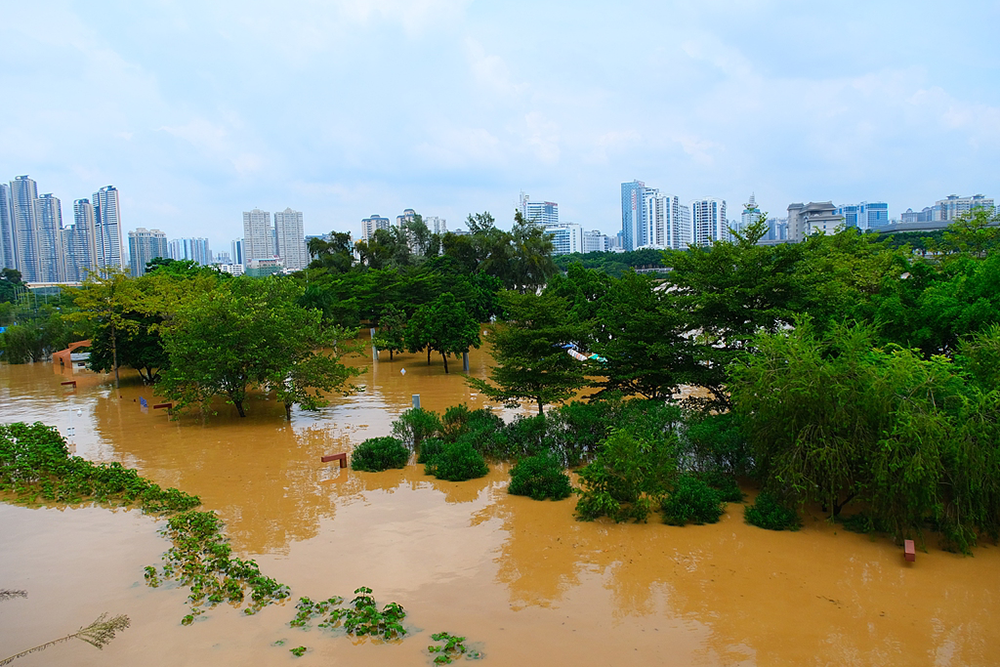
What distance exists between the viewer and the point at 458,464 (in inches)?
505

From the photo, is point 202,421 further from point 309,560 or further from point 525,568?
point 525,568

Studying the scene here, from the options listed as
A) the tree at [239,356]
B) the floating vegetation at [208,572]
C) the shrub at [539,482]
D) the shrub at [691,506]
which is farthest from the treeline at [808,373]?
the tree at [239,356]

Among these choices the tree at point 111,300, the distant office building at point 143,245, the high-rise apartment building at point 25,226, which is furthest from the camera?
the distant office building at point 143,245

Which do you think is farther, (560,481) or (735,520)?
(560,481)

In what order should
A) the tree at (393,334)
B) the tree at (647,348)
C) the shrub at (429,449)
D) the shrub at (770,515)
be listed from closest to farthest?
the shrub at (770,515) < the shrub at (429,449) < the tree at (647,348) < the tree at (393,334)

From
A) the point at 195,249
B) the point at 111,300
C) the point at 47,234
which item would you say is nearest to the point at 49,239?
the point at 47,234

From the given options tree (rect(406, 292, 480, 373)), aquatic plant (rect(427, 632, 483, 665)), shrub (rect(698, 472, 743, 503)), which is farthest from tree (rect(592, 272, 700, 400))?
tree (rect(406, 292, 480, 373))

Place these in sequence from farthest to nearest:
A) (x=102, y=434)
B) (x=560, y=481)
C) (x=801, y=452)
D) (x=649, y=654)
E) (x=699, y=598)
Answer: (x=102, y=434)
(x=560, y=481)
(x=801, y=452)
(x=699, y=598)
(x=649, y=654)

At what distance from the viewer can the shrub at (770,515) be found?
9.96m

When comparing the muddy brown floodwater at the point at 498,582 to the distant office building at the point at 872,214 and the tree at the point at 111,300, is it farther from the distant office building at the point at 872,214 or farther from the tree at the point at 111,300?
the distant office building at the point at 872,214

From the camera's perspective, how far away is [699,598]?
7957 mm

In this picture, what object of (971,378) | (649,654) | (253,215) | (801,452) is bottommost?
(649,654)

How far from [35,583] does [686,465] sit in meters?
10.5

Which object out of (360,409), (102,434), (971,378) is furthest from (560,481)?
(102,434)
